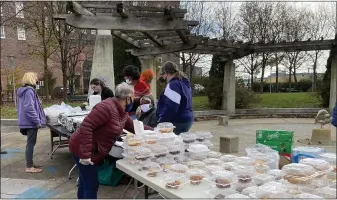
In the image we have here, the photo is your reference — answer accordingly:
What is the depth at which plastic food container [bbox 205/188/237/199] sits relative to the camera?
6.53ft

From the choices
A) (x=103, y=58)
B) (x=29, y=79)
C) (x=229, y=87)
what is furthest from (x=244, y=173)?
(x=229, y=87)

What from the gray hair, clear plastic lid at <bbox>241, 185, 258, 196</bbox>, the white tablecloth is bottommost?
the white tablecloth

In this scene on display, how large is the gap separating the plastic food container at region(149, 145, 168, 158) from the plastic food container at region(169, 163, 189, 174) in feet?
0.72

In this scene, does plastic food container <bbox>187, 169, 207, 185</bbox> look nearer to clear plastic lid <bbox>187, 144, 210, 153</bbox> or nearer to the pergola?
clear plastic lid <bbox>187, 144, 210, 153</bbox>

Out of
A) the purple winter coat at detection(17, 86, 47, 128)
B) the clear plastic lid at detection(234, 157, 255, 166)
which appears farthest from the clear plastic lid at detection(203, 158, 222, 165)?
the purple winter coat at detection(17, 86, 47, 128)

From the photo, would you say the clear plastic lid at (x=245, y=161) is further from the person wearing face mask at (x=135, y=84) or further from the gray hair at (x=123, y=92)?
the person wearing face mask at (x=135, y=84)

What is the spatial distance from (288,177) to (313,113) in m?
13.4

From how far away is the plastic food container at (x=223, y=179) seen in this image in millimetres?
2070

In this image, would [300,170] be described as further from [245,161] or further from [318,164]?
[245,161]

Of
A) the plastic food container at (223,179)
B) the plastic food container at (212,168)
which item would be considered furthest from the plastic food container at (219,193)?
the plastic food container at (212,168)

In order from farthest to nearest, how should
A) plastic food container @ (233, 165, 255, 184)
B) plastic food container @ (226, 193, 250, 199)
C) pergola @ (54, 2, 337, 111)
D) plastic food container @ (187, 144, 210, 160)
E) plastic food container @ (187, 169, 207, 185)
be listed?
pergola @ (54, 2, 337, 111) → plastic food container @ (187, 144, 210, 160) → plastic food container @ (187, 169, 207, 185) → plastic food container @ (233, 165, 255, 184) → plastic food container @ (226, 193, 250, 199)

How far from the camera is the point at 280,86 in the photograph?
33469 millimetres

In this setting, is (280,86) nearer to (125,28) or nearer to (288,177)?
(125,28)

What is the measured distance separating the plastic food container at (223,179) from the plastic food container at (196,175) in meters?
0.10
